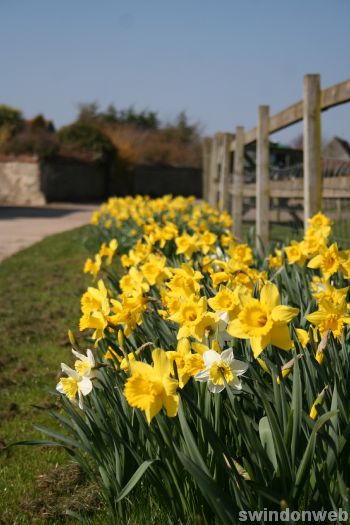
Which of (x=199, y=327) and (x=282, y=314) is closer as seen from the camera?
(x=282, y=314)

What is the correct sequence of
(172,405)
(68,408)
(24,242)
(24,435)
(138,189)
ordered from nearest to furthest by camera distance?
1. (172,405)
2. (68,408)
3. (24,435)
4. (24,242)
5. (138,189)

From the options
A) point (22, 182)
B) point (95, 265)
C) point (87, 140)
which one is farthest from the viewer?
point (87, 140)

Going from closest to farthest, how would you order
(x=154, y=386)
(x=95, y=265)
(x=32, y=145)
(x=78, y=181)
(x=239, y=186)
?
1. (x=154, y=386)
2. (x=95, y=265)
3. (x=239, y=186)
4. (x=32, y=145)
5. (x=78, y=181)

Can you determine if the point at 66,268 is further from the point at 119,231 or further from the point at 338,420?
the point at 338,420

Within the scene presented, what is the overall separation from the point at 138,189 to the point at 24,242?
18335 millimetres

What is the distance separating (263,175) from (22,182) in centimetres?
2019

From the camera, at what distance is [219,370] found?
65.1 inches

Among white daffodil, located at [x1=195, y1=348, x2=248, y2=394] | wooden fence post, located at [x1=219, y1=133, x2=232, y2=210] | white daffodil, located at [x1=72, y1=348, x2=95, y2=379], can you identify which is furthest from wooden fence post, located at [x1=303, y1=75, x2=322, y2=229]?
wooden fence post, located at [x1=219, y1=133, x2=232, y2=210]

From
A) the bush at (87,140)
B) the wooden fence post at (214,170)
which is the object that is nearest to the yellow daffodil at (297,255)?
the wooden fence post at (214,170)

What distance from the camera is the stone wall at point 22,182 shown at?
2519 centimetres

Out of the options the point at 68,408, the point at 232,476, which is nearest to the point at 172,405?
the point at 232,476

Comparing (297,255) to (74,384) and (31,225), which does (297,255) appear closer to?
(74,384)

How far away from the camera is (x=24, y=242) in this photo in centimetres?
1194

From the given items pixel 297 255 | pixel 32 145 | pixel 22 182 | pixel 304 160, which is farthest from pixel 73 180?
pixel 297 255
